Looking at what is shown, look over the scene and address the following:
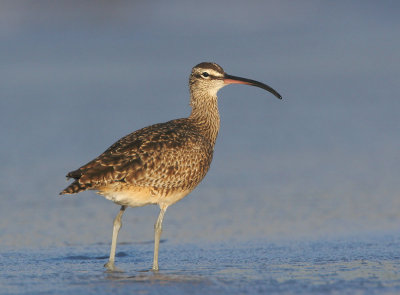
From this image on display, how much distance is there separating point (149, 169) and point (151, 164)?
61 mm

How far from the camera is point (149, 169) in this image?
9.39m

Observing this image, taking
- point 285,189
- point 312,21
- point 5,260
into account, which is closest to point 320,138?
point 285,189

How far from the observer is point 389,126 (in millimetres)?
17500

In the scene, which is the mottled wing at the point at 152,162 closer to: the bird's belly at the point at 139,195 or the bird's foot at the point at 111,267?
the bird's belly at the point at 139,195

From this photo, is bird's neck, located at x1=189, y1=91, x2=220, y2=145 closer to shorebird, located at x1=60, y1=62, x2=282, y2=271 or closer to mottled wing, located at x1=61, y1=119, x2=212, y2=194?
shorebird, located at x1=60, y1=62, x2=282, y2=271

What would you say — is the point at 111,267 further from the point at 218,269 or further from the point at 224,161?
the point at 224,161

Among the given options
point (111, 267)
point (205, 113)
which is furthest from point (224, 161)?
point (111, 267)

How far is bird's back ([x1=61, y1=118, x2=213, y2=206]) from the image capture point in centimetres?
906

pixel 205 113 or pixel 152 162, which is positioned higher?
pixel 205 113

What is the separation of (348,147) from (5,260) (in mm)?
8148

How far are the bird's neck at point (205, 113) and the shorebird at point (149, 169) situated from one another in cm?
30

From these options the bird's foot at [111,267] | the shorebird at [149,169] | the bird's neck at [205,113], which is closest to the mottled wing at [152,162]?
the shorebird at [149,169]

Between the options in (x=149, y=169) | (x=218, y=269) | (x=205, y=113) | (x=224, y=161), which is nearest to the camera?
(x=218, y=269)

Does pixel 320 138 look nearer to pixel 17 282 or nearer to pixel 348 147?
pixel 348 147
